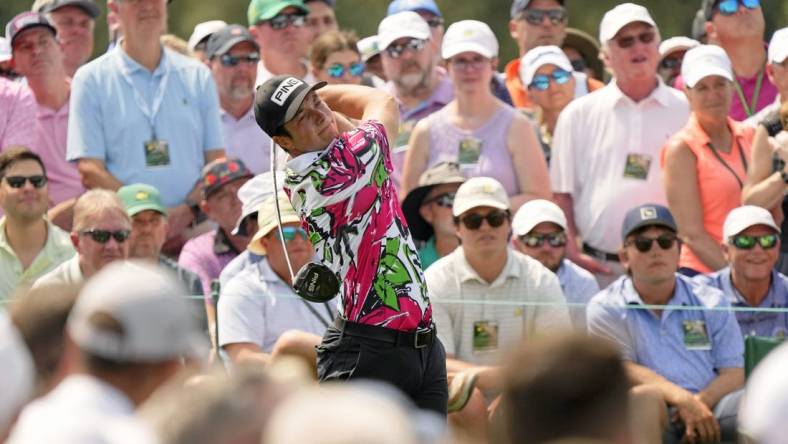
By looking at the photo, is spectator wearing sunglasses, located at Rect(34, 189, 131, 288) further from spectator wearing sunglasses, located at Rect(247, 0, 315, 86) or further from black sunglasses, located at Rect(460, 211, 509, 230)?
spectator wearing sunglasses, located at Rect(247, 0, 315, 86)

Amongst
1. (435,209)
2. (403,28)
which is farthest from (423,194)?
(403,28)

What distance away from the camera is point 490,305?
27.2ft

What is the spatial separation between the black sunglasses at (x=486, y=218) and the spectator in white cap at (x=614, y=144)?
0.78 metres

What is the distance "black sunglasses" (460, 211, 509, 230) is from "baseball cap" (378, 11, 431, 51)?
181 centimetres

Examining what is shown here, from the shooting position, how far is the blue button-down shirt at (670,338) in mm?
8133

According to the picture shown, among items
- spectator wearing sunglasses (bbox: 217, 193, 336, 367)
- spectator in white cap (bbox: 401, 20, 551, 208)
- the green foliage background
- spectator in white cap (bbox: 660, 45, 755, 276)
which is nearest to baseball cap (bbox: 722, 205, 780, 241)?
spectator in white cap (bbox: 660, 45, 755, 276)

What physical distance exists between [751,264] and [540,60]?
6.75 feet

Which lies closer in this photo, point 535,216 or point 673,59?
point 535,216

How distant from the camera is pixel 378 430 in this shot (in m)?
2.86

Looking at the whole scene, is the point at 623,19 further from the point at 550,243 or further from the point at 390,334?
the point at 390,334

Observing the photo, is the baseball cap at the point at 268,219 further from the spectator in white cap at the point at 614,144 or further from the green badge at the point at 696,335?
the green badge at the point at 696,335

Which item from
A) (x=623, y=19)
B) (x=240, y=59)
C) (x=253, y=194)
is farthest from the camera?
(x=240, y=59)

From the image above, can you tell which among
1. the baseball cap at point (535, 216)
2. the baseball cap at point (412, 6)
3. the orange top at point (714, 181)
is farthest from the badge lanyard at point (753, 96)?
the baseball cap at point (412, 6)

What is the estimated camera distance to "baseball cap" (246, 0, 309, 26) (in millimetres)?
10508
